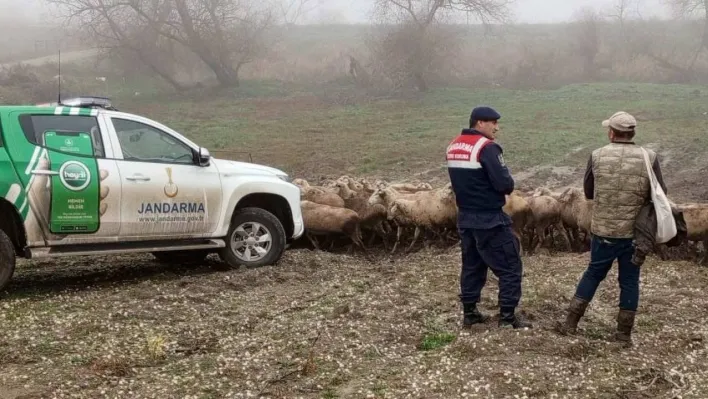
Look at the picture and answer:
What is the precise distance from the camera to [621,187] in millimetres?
6570

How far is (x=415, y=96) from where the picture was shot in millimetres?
38594

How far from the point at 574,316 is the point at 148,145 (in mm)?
5302

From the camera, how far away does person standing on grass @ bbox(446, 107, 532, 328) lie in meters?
6.79

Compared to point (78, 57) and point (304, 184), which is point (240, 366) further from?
point (78, 57)

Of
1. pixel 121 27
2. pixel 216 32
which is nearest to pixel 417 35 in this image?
pixel 216 32

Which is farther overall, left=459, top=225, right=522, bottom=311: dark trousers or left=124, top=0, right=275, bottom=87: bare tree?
left=124, top=0, right=275, bottom=87: bare tree

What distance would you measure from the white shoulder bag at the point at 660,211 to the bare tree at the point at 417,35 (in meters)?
33.6

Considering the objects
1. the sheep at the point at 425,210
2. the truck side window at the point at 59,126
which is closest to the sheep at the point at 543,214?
the sheep at the point at 425,210

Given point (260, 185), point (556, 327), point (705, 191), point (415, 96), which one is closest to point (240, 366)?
point (556, 327)

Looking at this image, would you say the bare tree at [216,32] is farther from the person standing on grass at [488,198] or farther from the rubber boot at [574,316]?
the rubber boot at [574,316]

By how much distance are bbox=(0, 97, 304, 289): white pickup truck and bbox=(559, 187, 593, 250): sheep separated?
4.23 metres

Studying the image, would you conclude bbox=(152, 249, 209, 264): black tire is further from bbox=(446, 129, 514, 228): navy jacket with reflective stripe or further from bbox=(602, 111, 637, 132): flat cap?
bbox=(602, 111, 637, 132): flat cap

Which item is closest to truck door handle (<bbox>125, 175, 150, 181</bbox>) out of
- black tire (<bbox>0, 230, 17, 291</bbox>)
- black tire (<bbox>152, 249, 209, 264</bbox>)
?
black tire (<bbox>0, 230, 17, 291</bbox>)

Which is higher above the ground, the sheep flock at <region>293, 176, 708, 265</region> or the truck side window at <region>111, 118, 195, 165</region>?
the truck side window at <region>111, 118, 195, 165</region>
